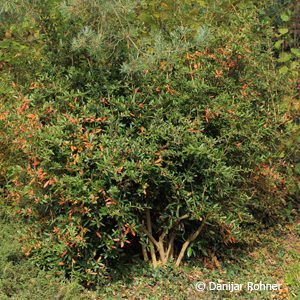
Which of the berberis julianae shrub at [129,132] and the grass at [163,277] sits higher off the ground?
the berberis julianae shrub at [129,132]

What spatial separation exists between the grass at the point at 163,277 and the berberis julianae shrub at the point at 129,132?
0.15 meters

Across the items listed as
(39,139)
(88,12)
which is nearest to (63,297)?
(39,139)

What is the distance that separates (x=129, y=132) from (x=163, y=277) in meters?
1.51

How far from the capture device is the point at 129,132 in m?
3.23

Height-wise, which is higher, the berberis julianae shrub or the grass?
the berberis julianae shrub

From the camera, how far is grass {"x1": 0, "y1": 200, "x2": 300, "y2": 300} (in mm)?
3107

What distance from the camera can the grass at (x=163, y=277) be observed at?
3.11 meters

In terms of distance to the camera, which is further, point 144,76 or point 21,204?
point 21,204

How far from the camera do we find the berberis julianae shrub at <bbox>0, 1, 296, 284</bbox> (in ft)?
10.1

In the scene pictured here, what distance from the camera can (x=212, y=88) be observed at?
11.3 feet

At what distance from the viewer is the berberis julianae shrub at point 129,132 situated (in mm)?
3066

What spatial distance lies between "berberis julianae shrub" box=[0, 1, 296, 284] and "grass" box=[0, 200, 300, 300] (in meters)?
0.15

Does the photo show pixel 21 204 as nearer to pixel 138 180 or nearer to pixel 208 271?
pixel 138 180

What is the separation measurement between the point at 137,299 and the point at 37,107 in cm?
203
